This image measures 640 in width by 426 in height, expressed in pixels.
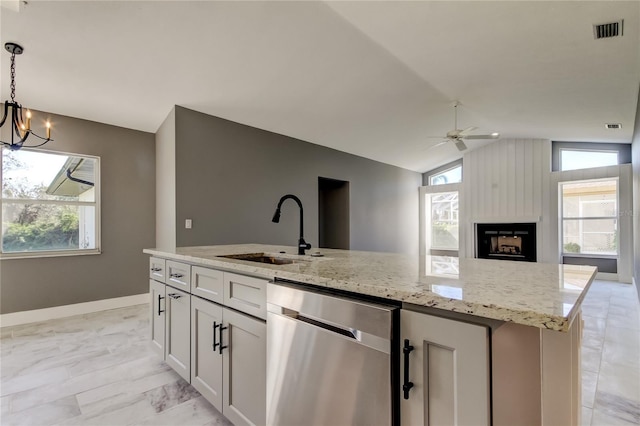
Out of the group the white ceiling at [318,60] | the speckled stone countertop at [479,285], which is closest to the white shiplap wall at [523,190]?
the white ceiling at [318,60]

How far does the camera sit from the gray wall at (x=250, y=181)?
388cm

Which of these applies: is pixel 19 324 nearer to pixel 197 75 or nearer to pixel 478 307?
pixel 197 75

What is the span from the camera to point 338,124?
4891 mm

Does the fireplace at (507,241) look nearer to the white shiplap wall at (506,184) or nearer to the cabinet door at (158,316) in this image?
the white shiplap wall at (506,184)

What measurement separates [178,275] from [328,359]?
53.9 inches

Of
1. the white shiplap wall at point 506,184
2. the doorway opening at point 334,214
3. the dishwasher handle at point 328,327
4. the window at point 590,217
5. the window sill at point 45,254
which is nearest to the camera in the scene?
the dishwasher handle at point 328,327

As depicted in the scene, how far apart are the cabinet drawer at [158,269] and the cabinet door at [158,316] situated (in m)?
0.04

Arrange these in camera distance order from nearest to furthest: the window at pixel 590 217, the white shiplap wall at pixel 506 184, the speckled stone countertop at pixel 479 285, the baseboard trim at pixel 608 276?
the speckled stone countertop at pixel 479 285 → the baseboard trim at pixel 608 276 → the window at pixel 590 217 → the white shiplap wall at pixel 506 184

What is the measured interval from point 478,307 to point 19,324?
4.84m

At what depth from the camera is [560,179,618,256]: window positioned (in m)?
6.05

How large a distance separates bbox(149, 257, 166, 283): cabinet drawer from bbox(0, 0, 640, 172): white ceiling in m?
1.92

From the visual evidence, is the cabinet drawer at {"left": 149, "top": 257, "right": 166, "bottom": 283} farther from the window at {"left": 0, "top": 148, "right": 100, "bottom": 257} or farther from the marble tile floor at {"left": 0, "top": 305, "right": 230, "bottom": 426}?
the window at {"left": 0, "top": 148, "right": 100, "bottom": 257}

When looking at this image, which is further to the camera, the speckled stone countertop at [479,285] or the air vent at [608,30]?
the air vent at [608,30]

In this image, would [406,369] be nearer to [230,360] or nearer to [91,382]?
[230,360]
